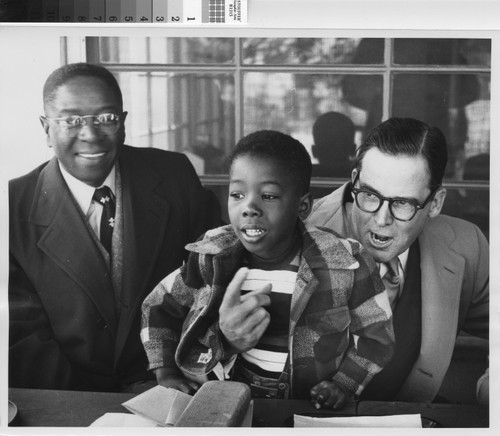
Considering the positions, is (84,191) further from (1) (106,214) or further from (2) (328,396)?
(2) (328,396)

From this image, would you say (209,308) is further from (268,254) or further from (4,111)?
(4,111)

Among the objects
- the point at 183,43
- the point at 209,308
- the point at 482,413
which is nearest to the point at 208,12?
the point at 183,43

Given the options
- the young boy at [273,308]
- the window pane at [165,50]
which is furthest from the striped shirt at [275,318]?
the window pane at [165,50]

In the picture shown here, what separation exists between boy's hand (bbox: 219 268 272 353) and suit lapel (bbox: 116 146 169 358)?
262 mm

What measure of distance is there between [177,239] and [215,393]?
1.60ft

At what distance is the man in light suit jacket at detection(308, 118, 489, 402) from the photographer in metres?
2.71

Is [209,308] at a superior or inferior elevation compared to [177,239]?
inferior

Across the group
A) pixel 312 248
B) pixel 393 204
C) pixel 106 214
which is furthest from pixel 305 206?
pixel 106 214

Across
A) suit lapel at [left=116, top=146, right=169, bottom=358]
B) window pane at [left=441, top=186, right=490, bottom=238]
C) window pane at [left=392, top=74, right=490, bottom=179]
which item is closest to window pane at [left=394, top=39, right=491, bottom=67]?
window pane at [left=392, top=74, right=490, bottom=179]

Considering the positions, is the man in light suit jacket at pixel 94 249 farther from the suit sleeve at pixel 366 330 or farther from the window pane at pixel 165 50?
the suit sleeve at pixel 366 330

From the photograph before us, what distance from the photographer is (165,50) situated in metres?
2.71

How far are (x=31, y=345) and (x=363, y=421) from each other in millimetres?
1065

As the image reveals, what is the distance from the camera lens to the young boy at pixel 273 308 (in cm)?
270

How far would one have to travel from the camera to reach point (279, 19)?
2.71m
